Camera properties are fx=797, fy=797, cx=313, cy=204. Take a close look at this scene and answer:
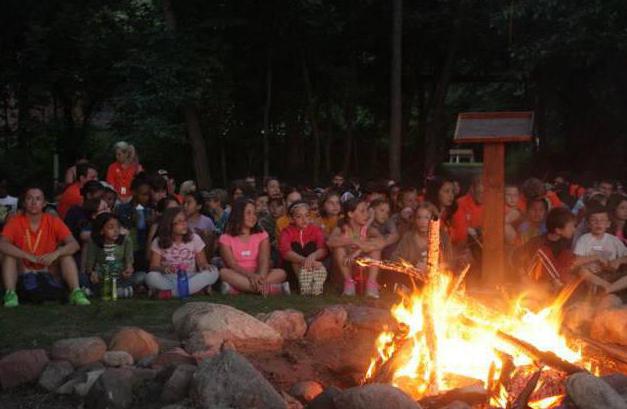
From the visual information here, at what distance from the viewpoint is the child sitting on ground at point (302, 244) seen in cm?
892

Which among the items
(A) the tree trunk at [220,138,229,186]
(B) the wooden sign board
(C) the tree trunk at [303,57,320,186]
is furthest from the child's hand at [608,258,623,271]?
(A) the tree trunk at [220,138,229,186]

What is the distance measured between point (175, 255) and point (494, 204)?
11.2ft

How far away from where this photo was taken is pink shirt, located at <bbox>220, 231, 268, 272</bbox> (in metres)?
8.89

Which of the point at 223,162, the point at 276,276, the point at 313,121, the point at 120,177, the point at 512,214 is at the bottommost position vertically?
the point at 276,276

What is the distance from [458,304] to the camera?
5676mm

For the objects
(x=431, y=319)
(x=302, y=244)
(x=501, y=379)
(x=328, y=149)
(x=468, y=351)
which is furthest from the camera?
(x=328, y=149)

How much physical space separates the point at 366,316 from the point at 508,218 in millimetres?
3703

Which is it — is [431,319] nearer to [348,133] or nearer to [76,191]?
[76,191]

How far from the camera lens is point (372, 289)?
343 inches

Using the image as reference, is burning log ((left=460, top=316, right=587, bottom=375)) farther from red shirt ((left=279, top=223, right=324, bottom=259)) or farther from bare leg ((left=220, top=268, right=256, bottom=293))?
red shirt ((left=279, top=223, right=324, bottom=259))

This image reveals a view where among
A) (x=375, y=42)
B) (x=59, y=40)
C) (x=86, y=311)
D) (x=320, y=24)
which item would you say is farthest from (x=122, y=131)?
(x=86, y=311)

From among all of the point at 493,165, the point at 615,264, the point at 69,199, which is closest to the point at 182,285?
the point at 69,199

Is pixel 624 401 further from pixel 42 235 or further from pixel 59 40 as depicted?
pixel 59 40

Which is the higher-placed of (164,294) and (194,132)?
(194,132)
